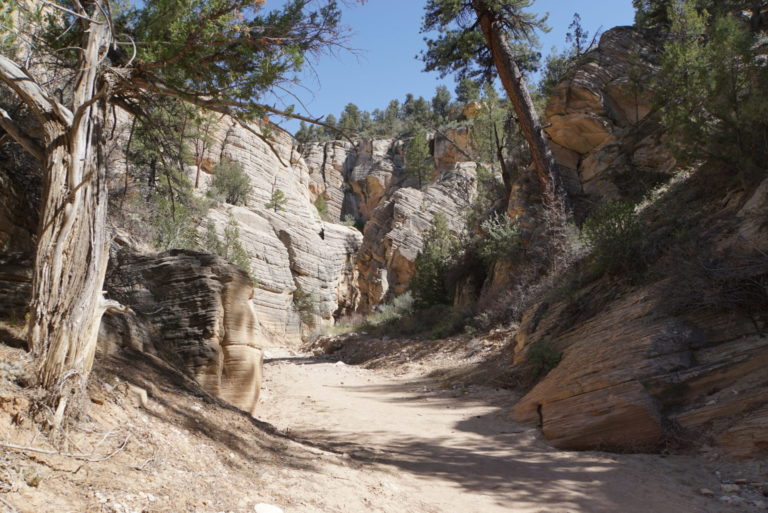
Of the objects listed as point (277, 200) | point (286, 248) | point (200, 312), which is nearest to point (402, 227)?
point (286, 248)

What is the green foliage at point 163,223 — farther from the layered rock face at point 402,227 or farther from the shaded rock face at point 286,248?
the layered rock face at point 402,227

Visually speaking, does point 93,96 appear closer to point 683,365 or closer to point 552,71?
point 683,365

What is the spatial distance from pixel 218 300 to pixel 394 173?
161 feet

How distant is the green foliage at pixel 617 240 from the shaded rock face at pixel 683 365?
3.50ft

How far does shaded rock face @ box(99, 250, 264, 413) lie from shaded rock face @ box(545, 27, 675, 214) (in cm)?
1208

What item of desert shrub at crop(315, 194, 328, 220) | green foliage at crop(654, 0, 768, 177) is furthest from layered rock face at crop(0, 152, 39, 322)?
desert shrub at crop(315, 194, 328, 220)

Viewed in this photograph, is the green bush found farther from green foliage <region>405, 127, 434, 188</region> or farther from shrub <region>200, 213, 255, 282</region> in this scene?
shrub <region>200, 213, 255, 282</region>

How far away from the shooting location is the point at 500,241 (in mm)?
16031

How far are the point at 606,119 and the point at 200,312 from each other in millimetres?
15303

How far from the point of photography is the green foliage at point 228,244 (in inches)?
934

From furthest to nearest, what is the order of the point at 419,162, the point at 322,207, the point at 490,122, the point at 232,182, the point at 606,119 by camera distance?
the point at 322,207, the point at 419,162, the point at 232,182, the point at 490,122, the point at 606,119

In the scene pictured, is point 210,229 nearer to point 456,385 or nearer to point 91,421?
point 456,385

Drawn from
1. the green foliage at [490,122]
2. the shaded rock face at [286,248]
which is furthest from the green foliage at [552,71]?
the shaded rock face at [286,248]

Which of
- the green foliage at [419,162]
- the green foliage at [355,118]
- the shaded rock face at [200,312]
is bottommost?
the shaded rock face at [200,312]
